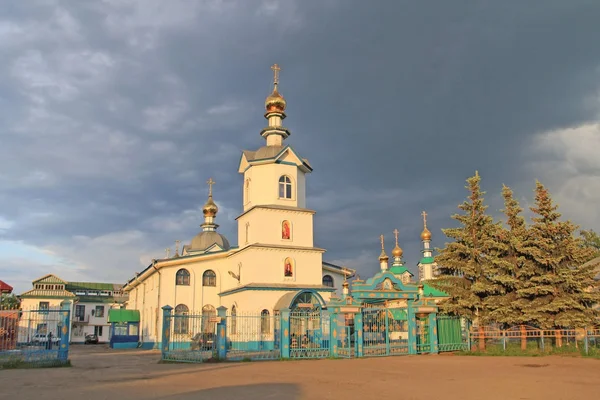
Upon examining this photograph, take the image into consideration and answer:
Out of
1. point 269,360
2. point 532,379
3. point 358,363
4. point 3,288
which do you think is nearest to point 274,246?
point 269,360

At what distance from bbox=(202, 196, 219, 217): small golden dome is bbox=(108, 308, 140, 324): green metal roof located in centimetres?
1035

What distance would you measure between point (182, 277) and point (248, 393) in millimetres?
23096

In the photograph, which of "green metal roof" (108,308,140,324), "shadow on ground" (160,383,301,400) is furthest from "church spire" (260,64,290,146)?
"shadow on ground" (160,383,301,400)

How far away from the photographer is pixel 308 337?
22953mm

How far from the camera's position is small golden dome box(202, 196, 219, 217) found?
4741 centimetres

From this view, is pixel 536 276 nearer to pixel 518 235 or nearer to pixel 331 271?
pixel 518 235

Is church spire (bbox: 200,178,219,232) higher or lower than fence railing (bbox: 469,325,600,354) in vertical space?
higher

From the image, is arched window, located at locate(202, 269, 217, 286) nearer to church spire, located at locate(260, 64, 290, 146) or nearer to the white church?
the white church

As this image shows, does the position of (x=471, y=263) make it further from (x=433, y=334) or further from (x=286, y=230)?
(x=286, y=230)

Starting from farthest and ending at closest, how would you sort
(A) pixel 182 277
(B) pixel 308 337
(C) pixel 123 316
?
(C) pixel 123 316 → (A) pixel 182 277 → (B) pixel 308 337

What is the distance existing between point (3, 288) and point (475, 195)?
84.4 feet

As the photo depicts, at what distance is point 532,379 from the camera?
44.8ft

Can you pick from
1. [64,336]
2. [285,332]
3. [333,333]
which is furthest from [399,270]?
[64,336]

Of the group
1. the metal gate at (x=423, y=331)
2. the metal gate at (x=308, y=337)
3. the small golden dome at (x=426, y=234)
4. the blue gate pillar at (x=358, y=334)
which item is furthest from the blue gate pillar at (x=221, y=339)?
the small golden dome at (x=426, y=234)
